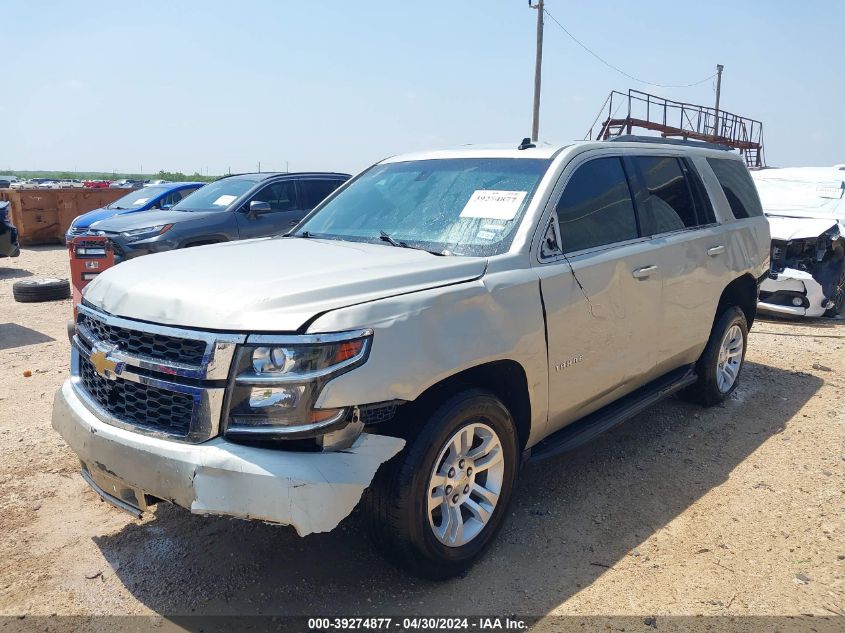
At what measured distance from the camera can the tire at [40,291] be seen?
9.62 meters

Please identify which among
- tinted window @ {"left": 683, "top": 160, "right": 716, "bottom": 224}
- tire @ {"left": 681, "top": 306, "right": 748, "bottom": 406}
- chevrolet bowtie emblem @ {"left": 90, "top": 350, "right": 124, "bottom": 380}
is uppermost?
tinted window @ {"left": 683, "top": 160, "right": 716, "bottom": 224}

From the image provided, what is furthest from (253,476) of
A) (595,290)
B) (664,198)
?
(664,198)

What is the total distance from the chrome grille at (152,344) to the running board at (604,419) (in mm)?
1759

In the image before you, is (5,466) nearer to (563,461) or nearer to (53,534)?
(53,534)

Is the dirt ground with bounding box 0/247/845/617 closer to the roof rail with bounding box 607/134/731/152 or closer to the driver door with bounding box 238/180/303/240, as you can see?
the roof rail with bounding box 607/134/731/152

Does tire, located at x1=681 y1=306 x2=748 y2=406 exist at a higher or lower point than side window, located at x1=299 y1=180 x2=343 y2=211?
lower

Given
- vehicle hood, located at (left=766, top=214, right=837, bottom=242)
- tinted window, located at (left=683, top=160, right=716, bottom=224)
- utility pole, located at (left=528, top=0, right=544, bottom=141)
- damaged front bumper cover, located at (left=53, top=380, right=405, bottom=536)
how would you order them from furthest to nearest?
utility pole, located at (left=528, top=0, right=544, bottom=141) < vehicle hood, located at (left=766, top=214, right=837, bottom=242) < tinted window, located at (left=683, top=160, right=716, bottom=224) < damaged front bumper cover, located at (left=53, top=380, right=405, bottom=536)

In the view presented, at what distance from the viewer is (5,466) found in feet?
13.8

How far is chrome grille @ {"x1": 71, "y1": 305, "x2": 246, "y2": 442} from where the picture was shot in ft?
8.25

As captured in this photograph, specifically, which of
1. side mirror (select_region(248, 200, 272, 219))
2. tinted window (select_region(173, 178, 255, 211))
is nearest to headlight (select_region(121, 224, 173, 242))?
tinted window (select_region(173, 178, 255, 211))

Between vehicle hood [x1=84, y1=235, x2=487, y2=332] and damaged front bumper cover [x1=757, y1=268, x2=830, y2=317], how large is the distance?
6949 mm

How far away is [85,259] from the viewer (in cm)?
796

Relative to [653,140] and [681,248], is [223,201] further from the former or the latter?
[681,248]

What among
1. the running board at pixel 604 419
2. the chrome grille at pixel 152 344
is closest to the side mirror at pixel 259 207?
the running board at pixel 604 419
